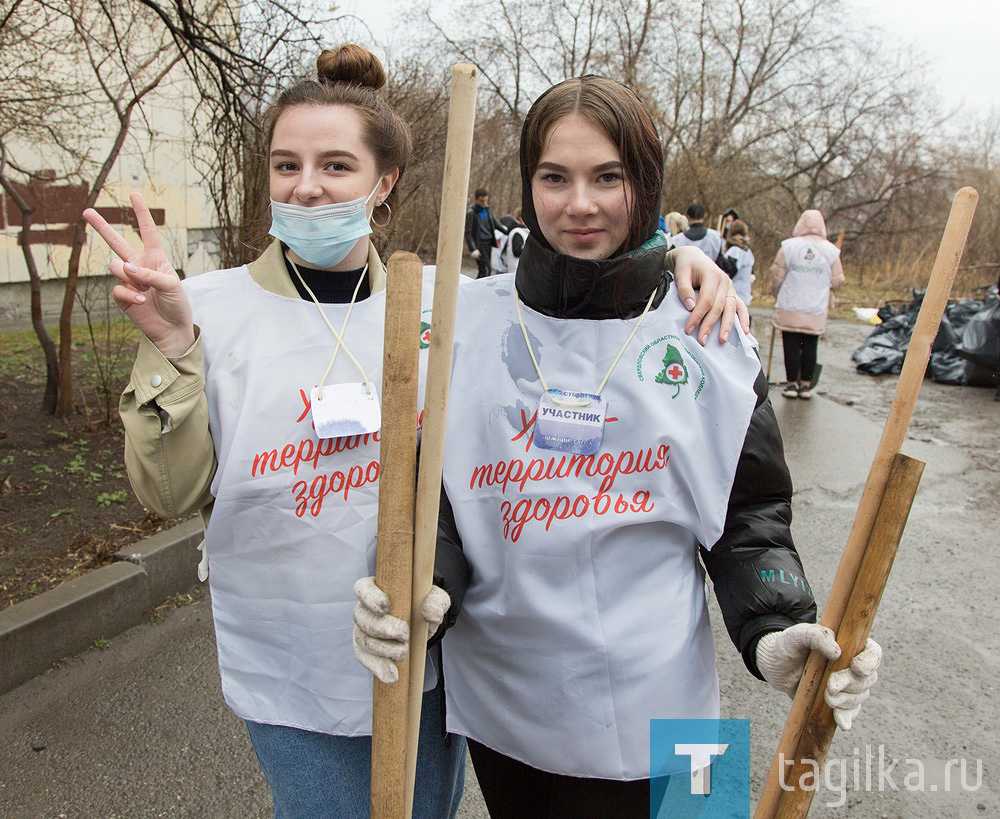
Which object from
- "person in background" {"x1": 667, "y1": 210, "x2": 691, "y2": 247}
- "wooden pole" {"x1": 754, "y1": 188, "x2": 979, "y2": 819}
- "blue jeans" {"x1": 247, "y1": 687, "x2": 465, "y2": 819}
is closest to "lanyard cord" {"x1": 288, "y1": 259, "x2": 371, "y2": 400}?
"blue jeans" {"x1": 247, "y1": 687, "x2": 465, "y2": 819}

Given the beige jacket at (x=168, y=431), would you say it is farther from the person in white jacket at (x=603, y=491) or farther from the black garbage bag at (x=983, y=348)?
the black garbage bag at (x=983, y=348)

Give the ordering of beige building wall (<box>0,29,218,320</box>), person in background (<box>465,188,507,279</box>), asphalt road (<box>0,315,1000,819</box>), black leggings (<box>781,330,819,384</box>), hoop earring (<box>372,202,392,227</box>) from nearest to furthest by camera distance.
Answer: hoop earring (<box>372,202,392,227</box>) < asphalt road (<box>0,315,1000,819</box>) < beige building wall (<box>0,29,218,320</box>) < black leggings (<box>781,330,819,384</box>) < person in background (<box>465,188,507,279</box>)

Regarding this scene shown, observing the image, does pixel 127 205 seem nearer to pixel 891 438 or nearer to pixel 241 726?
pixel 241 726

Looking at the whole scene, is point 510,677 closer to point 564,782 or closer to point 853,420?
point 564,782

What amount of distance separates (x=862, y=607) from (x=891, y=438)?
0.26 metres

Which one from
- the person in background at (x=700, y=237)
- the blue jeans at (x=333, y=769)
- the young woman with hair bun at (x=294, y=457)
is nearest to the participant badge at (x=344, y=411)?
the young woman with hair bun at (x=294, y=457)

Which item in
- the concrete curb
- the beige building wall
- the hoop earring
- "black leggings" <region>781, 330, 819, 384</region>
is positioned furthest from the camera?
"black leggings" <region>781, 330, 819, 384</region>

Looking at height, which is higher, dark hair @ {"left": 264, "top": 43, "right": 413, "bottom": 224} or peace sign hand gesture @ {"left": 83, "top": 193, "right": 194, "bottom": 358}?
dark hair @ {"left": 264, "top": 43, "right": 413, "bottom": 224}

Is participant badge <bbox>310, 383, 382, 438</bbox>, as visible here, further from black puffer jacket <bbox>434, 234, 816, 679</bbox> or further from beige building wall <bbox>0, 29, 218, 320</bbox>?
beige building wall <bbox>0, 29, 218, 320</bbox>

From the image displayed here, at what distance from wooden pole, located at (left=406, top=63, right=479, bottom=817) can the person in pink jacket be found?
8.02 metres

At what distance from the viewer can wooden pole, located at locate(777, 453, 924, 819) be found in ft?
3.86

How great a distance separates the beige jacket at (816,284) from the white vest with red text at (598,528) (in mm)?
7459

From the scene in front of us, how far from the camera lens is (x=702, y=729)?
64.6 inches

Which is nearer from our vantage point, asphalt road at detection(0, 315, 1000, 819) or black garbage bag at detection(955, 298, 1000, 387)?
asphalt road at detection(0, 315, 1000, 819)
